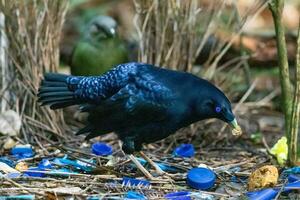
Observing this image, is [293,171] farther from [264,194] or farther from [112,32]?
[112,32]

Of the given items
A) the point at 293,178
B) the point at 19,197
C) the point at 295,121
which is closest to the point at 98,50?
the point at 295,121

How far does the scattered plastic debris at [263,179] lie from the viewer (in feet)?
13.1

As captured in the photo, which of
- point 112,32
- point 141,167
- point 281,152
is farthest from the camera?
point 112,32

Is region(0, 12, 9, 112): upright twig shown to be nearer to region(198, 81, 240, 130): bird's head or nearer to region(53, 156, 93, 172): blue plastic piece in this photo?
region(53, 156, 93, 172): blue plastic piece

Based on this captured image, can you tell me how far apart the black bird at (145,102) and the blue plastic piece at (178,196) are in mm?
409

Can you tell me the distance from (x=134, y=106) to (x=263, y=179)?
824 millimetres

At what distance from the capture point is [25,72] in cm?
532

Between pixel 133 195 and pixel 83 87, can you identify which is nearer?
pixel 133 195

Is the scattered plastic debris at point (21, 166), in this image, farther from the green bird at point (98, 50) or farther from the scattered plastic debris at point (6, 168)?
the green bird at point (98, 50)

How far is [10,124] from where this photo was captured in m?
5.19

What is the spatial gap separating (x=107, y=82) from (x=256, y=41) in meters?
3.96

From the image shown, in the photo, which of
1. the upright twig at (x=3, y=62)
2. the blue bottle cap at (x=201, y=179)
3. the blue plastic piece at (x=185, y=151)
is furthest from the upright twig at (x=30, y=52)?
the blue bottle cap at (x=201, y=179)

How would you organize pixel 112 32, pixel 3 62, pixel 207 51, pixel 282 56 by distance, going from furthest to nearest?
pixel 112 32 < pixel 207 51 < pixel 3 62 < pixel 282 56

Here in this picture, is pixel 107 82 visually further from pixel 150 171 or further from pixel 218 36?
pixel 218 36
